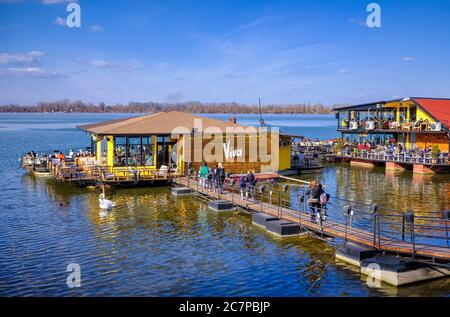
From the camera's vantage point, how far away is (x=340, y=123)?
2317 inches

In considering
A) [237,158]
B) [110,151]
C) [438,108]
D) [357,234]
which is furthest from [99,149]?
[438,108]

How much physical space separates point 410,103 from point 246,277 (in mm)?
41549

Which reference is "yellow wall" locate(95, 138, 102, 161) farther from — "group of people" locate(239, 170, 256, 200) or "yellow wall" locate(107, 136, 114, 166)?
"group of people" locate(239, 170, 256, 200)

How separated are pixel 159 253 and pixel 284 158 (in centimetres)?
2316

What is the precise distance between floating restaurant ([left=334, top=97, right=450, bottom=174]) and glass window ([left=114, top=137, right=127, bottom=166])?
2549 cm

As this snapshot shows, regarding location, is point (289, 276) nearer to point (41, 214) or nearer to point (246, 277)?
point (246, 277)

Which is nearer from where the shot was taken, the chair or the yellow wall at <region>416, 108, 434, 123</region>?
the chair

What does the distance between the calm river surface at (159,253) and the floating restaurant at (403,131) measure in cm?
1496

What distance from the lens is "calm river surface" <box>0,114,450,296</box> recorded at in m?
14.1

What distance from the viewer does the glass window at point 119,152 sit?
3294 centimetres

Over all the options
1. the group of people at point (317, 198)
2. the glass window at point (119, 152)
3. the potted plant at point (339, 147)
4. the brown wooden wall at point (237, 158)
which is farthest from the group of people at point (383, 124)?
the group of people at point (317, 198)

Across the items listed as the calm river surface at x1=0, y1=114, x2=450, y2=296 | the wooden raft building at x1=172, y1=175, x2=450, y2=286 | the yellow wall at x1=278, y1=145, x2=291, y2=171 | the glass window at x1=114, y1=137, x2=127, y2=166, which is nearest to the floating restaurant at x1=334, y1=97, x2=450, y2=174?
the yellow wall at x1=278, y1=145, x2=291, y2=171

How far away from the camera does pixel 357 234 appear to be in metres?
17.6

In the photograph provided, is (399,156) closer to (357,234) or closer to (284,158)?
(284,158)
